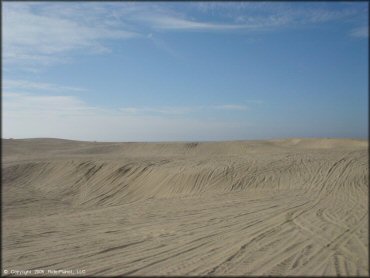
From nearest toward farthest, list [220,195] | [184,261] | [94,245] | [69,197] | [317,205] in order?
[184,261] → [94,245] → [317,205] → [220,195] → [69,197]

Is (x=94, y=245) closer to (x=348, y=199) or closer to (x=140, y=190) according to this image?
(x=348, y=199)


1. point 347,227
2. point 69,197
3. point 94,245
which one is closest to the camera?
point 347,227

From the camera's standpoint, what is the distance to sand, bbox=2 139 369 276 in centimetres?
611

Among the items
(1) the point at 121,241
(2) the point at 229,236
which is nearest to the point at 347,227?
(2) the point at 229,236

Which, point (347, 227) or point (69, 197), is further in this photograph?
point (69, 197)

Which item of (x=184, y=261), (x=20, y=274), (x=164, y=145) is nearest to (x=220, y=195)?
(x=184, y=261)

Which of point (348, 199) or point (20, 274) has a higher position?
point (348, 199)

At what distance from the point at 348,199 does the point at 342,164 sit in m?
5.65

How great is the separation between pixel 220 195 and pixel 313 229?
18.3 feet

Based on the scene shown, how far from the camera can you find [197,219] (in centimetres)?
930

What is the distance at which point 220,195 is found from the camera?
12.8m

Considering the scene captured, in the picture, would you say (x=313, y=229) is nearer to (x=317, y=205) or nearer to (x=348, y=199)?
(x=317, y=205)

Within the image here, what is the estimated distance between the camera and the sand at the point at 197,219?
6.11 metres

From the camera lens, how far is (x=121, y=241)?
7.94 m
